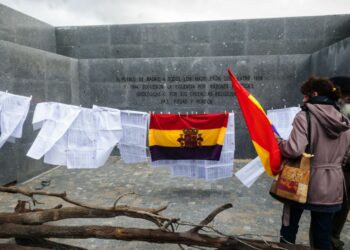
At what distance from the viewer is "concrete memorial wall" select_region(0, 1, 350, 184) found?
6.97 metres

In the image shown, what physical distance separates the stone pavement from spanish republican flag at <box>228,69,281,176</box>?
62.0 inches

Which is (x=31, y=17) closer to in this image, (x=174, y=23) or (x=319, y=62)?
(x=174, y=23)

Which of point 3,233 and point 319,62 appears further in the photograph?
point 319,62

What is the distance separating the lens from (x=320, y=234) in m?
2.42

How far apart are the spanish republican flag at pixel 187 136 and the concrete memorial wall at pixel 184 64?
2897mm

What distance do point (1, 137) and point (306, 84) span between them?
3975 millimetres

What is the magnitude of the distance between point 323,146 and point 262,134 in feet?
1.59

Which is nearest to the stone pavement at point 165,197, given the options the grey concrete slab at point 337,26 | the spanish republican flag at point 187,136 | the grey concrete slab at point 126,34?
the spanish republican flag at point 187,136

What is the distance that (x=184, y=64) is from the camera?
23.9 ft

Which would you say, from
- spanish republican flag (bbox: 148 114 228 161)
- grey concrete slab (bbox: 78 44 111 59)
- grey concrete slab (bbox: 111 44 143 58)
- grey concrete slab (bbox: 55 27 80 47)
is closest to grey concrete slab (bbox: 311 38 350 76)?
spanish republican flag (bbox: 148 114 228 161)

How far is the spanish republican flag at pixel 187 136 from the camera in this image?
4449mm

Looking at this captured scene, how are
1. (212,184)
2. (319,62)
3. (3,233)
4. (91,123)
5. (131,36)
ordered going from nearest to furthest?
(3,233)
(91,123)
(212,184)
(319,62)
(131,36)

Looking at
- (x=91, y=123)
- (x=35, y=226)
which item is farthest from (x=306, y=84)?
(x=91, y=123)

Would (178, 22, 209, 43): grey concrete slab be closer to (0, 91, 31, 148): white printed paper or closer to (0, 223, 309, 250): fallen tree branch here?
(0, 91, 31, 148): white printed paper
